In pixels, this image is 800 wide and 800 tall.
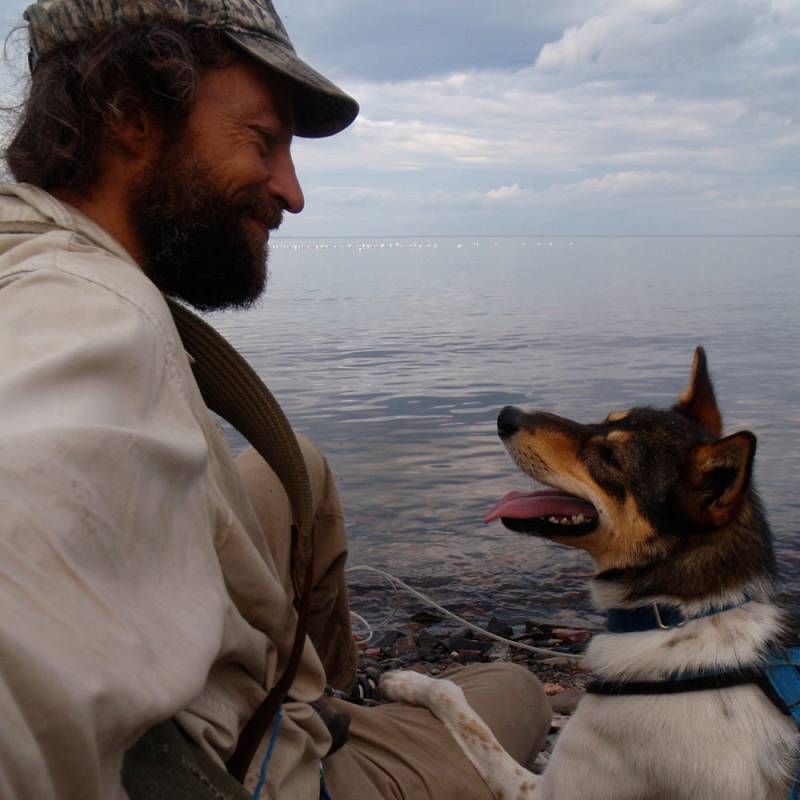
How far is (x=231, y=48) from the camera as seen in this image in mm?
2756

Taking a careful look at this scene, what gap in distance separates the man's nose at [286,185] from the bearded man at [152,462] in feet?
0.03

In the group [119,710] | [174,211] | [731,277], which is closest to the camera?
[119,710]

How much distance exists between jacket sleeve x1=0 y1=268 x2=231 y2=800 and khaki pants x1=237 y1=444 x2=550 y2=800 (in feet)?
4.72

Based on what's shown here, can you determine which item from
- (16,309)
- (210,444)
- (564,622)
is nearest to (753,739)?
(210,444)

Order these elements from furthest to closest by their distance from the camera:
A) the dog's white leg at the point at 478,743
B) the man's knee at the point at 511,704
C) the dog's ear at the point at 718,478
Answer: the man's knee at the point at 511,704 < the dog's white leg at the point at 478,743 < the dog's ear at the point at 718,478

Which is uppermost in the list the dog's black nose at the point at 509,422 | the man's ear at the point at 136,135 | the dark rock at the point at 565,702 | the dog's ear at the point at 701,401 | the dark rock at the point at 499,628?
the man's ear at the point at 136,135

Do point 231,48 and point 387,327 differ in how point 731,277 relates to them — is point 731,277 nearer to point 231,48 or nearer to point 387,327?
point 387,327

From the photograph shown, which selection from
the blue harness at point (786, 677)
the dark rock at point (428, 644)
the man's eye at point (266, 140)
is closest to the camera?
the man's eye at point (266, 140)

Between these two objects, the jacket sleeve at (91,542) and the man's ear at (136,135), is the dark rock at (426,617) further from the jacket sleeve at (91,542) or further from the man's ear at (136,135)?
the jacket sleeve at (91,542)

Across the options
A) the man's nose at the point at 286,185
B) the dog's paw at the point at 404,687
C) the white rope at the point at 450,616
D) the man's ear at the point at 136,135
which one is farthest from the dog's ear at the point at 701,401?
the man's ear at the point at 136,135

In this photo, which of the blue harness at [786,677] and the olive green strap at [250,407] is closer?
the olive green strap at [250,407]

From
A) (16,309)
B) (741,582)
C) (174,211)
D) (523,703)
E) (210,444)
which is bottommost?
(523,703)

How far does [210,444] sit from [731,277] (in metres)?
50.2

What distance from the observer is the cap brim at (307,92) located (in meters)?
2.69
